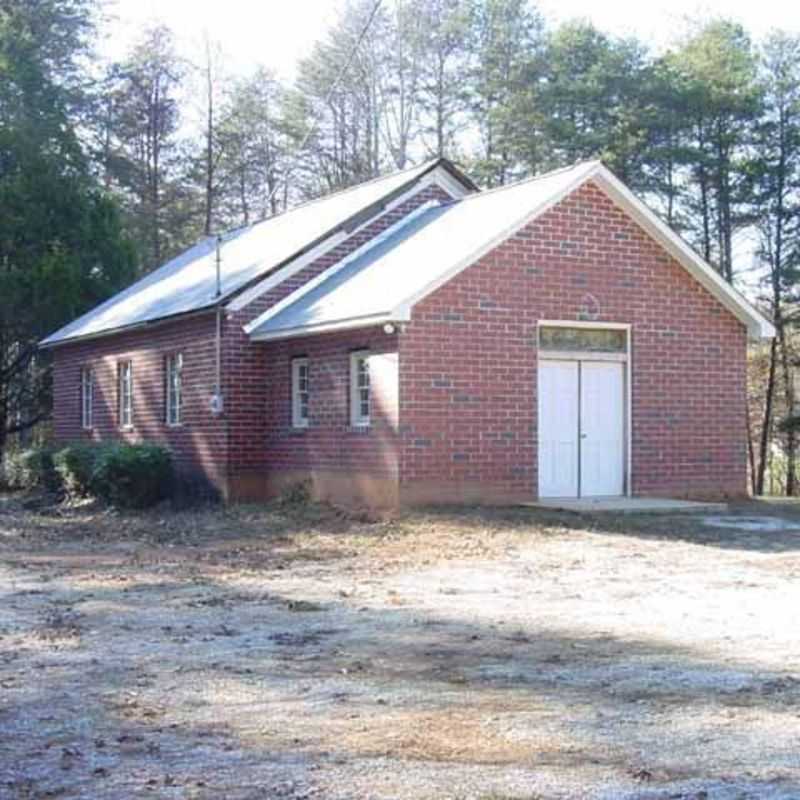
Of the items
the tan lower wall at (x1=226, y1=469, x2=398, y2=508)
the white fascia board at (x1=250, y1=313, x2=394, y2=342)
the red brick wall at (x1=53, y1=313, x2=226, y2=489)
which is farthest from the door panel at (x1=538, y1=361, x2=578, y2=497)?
the red brick wall at (x1=53, y1=313, x2=226, y2=489)

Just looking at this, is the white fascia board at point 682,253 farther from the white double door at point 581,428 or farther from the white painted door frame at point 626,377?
the white double door at point 581,428

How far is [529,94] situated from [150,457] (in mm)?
21312

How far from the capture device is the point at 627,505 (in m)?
18.9

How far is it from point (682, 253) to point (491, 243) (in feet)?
11.4

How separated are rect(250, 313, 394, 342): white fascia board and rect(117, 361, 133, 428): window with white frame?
5.45 meters

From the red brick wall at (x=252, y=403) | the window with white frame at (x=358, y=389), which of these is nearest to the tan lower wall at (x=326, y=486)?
the red brick wall at (x=252, y=403)

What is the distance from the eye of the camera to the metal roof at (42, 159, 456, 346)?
2262cm

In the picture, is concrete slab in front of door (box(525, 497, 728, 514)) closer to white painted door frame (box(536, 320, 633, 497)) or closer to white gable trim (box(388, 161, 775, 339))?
white painted door frame (box(536, 320, 633, 497))

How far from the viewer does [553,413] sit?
780 inches

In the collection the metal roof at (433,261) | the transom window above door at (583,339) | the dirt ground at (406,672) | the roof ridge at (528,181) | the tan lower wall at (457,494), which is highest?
the roof ridge at (528,181)

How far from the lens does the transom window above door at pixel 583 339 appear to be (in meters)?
19.7

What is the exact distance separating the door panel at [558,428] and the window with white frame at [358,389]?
8.72 feet

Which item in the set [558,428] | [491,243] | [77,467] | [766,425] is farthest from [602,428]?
[766,425]

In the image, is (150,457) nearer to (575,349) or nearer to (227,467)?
(227,467)
